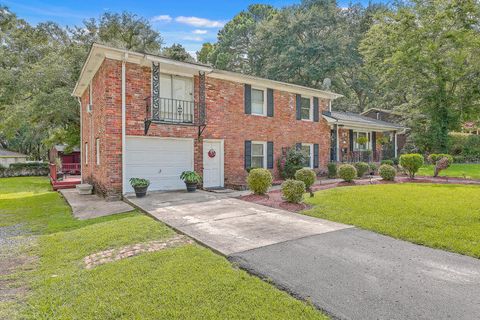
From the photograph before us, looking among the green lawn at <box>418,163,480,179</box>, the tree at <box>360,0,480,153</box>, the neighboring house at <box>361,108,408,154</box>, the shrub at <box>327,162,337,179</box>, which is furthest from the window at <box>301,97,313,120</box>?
the neighboring house at <box>361,108,408,154</box>


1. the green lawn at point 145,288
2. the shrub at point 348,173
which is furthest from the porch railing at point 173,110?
the shrub at point 348,173

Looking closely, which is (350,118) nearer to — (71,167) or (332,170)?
(332,170)

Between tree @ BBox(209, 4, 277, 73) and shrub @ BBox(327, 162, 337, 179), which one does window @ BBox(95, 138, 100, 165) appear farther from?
tree @ BBox(209, 4, 277, 73)

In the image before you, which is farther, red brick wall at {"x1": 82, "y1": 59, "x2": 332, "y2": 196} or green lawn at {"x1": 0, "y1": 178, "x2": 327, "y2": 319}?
red brick wall at {"x1": 82, "y1": 59, "x2": 332, "y2": 196}

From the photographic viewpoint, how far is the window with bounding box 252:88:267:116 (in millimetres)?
13883

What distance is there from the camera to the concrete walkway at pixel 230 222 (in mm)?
5257

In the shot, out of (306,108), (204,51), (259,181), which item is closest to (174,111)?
(259,181)

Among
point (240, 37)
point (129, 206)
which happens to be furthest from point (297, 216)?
point (240, 37)

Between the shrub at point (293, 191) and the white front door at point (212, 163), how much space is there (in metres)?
4.58

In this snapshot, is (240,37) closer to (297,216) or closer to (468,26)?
(468,26)

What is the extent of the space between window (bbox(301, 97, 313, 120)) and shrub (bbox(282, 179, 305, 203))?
811 cm

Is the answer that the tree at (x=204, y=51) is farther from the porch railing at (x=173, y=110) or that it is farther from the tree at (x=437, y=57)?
the porch railing at (x=173, y=110)

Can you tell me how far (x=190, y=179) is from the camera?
428 inches

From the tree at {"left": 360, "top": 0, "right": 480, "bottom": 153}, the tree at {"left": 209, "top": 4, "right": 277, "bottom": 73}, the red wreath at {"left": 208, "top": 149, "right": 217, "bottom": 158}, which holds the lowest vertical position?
the red wreath at {"left": 208, "top": 149, "right": 217, "bottom": 158}
